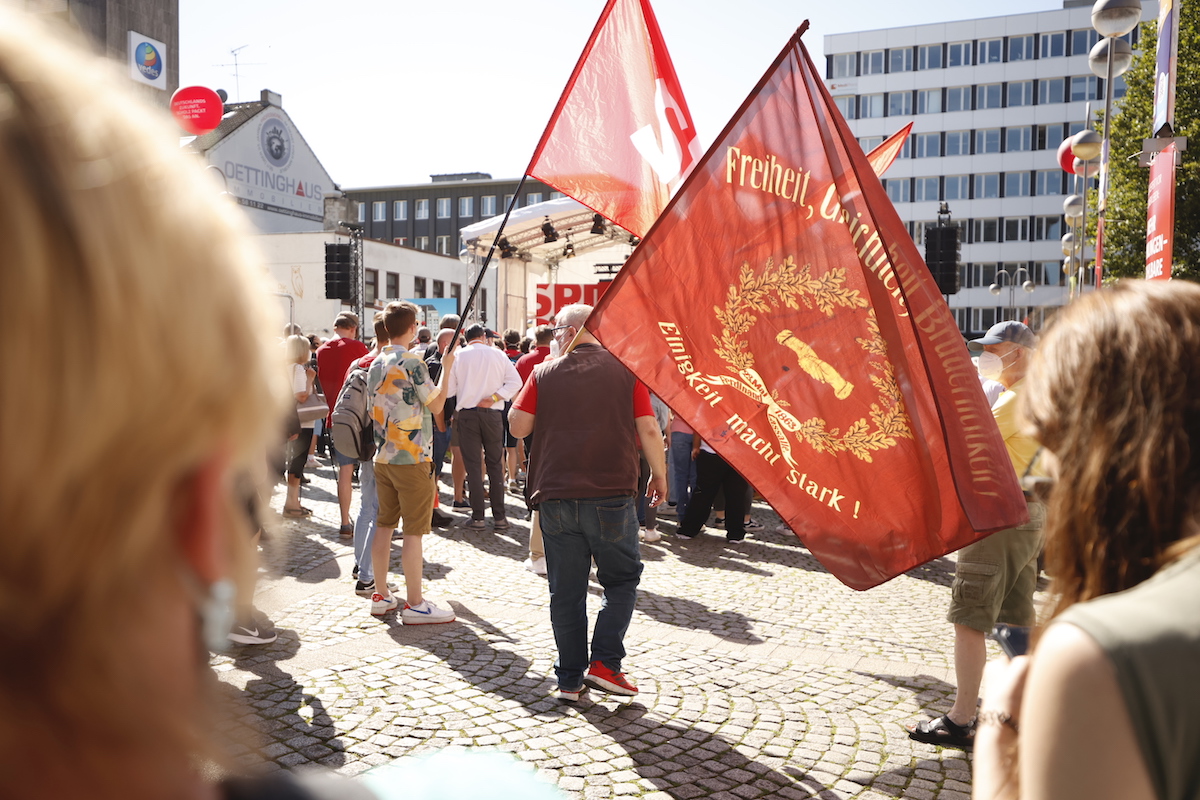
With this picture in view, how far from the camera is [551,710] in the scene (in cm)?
467

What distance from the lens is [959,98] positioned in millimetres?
64125

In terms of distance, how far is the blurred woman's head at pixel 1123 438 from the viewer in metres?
1.14

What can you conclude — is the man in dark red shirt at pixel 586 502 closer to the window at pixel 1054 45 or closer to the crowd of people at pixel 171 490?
the crowd of people at pixel 171 490

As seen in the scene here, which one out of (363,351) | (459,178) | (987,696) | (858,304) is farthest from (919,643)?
(459,178)

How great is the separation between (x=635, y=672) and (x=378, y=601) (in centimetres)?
200

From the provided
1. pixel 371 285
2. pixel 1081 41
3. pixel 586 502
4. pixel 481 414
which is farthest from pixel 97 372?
pixel 1081 41

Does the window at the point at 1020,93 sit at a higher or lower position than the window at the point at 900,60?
lower

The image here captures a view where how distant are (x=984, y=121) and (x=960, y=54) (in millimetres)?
5185

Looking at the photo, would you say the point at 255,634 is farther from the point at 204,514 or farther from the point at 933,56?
the point at 933,56

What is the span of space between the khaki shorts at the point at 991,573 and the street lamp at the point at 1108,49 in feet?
19.0

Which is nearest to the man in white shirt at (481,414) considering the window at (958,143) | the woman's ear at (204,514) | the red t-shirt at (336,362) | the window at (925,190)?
the red t-shirt at (336,362)

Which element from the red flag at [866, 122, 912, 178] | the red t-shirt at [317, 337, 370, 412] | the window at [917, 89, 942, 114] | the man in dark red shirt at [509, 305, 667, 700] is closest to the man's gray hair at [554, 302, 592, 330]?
the man in dark red shirt at [509, 305, 667, 700]

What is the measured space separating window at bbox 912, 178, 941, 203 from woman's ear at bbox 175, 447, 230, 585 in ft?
228

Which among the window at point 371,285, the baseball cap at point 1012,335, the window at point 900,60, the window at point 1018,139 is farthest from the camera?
the window at point 900,60
